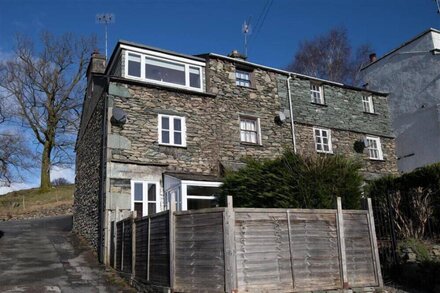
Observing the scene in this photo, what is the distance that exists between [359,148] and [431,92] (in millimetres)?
5339

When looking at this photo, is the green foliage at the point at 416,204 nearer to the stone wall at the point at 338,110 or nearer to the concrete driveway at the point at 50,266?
the concrete driveway at the point at 50,266

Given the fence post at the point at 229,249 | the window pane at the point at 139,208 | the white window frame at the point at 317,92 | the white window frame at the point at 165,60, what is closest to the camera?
the fence post at the point at 229,249

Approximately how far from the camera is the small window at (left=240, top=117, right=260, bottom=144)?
58.5ft

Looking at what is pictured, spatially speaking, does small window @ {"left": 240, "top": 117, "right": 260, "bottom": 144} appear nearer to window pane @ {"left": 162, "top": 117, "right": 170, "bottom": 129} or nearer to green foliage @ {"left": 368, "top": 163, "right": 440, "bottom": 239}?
window pane @ {"left": 162, "top": 117, "right": 170, "bottom": 129}

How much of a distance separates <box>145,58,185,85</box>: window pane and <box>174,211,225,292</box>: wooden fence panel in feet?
30.2

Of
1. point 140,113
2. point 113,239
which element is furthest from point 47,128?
point 113,239

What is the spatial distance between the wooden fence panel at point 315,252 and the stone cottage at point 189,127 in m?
5.59

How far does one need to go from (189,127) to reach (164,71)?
2634 mm

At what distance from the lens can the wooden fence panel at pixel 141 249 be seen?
957 centimetres

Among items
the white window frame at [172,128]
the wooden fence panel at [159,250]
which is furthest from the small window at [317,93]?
the wooden fence panel at [159,250]

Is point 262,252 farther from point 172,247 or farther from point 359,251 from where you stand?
point 359,251

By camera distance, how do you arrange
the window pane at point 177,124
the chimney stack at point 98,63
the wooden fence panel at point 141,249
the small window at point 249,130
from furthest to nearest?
1. the chimney stack at point 98,63
2. the small window at point 249,130
3. the window pane at point 177,124
4. the wooden fence panel at point 141,249

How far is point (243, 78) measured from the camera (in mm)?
18859

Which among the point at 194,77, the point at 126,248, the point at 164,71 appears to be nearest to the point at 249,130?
the point at 194,77
